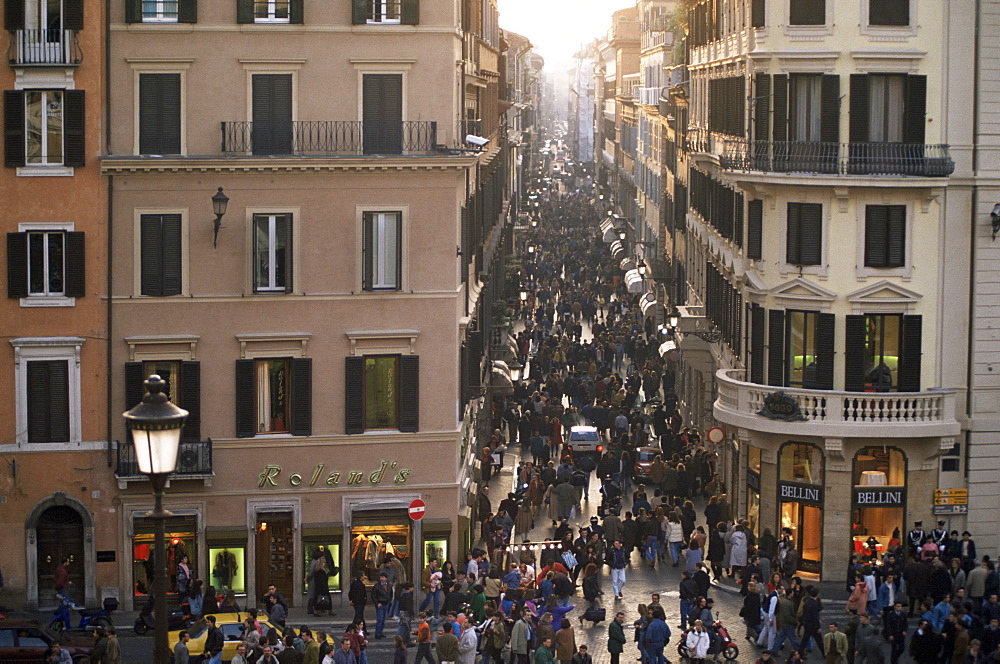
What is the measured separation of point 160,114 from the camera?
37.4m

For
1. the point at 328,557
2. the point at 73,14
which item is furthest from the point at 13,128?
the point at 328,557

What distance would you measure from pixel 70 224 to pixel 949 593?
2090 centimetres

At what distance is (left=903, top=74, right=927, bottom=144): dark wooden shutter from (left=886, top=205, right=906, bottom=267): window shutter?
1684 millimetres

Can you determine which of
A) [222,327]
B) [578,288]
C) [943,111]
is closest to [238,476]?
[222,327]

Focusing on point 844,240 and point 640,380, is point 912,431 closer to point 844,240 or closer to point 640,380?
point 844,240

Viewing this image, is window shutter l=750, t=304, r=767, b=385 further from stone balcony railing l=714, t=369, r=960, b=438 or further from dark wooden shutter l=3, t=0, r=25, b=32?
dark wooden shutter l=3, t=0, r=25, b=32

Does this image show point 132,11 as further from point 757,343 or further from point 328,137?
point 757,343

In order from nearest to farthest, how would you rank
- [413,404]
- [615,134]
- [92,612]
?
[92,612] < [413,404] < [615,134]

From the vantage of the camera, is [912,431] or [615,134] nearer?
[912,431]

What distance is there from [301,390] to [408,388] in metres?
2.45

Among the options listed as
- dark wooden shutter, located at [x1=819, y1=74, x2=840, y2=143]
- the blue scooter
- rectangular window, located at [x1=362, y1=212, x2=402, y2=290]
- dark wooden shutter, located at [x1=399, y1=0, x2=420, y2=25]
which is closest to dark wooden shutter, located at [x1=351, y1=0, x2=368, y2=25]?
dark wooden shutter, located at [x1=399, y1=0, x2=420, y2=25]

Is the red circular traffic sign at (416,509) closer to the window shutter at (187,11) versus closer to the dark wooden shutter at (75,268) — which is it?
the dark wooden shutter at (75,268)

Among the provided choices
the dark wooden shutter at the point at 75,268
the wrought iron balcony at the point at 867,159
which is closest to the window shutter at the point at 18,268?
the dark wooden shutter at the point at 75,268

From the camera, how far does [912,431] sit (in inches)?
1547
